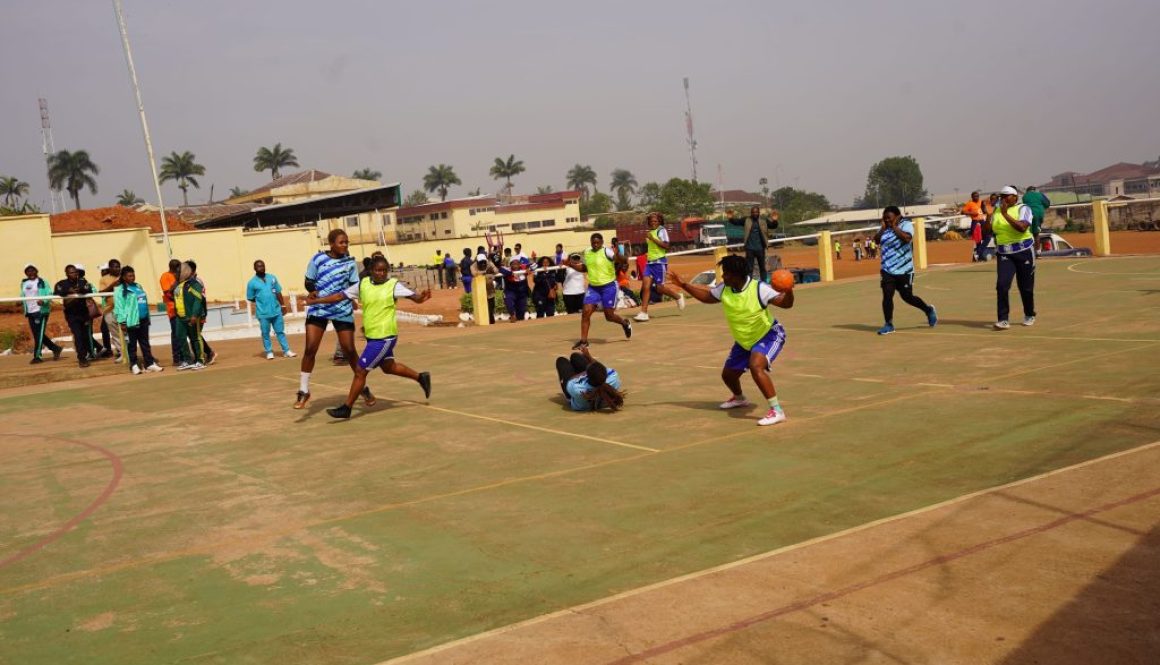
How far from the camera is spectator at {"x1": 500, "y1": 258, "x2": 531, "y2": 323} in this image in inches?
952

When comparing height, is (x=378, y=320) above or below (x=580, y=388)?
above

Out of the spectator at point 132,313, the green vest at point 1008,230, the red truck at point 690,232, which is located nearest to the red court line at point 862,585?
the green vest at point 1008,230

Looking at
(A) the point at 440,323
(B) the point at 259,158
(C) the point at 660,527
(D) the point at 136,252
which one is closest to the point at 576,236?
(D) the point at 136,252

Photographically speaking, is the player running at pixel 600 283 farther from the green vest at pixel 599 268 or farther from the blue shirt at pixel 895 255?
the blue shirt at pixel 895 255

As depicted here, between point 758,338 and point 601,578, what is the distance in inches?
177

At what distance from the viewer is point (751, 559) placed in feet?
19.9

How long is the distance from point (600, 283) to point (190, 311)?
7319 mm

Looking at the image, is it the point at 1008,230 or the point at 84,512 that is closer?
the point at 84,512

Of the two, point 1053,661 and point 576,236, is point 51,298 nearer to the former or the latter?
point 1053,661

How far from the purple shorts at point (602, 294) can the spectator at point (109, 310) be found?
8388 mm

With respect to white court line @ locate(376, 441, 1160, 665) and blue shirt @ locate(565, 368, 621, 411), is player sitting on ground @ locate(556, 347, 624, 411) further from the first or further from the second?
white court line @ locate(376, 441, 1160, 665)

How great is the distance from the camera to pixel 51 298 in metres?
18.5

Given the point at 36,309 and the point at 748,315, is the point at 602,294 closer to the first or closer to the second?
the point at 748,315

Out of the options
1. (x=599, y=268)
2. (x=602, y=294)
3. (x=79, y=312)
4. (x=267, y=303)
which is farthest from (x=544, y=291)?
(x=79, y=312)
